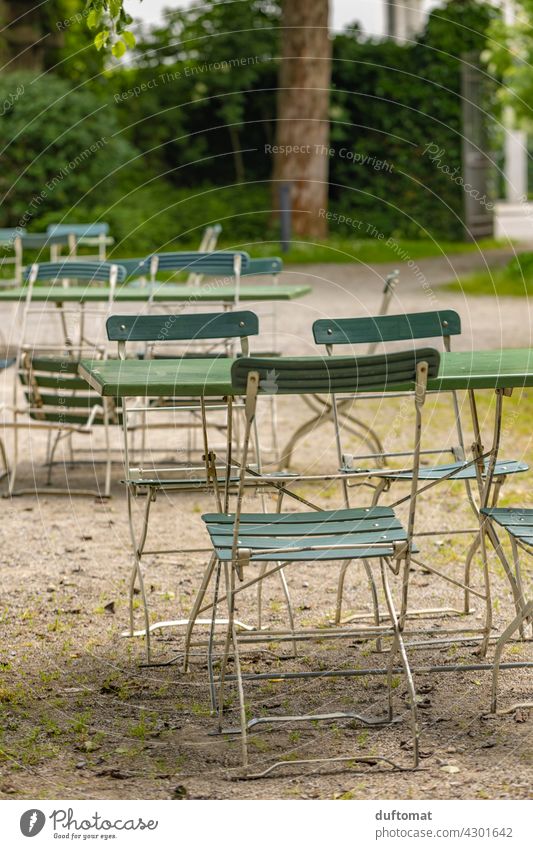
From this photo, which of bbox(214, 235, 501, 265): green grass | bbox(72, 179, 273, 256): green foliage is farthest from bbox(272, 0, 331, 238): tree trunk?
bbox(72, 179, 273, 256): green foliage

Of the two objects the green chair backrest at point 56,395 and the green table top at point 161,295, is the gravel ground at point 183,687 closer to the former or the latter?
the green chair backrest at point 56,395

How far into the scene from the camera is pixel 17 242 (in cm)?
1078

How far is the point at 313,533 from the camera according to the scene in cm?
401

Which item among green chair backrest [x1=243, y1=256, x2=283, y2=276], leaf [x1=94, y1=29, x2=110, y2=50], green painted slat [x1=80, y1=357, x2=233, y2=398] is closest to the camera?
green painted slat [x1=80, y1=357, x2=233, y2=398]

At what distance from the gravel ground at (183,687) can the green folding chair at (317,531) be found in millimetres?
87

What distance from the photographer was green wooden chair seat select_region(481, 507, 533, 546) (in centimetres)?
408

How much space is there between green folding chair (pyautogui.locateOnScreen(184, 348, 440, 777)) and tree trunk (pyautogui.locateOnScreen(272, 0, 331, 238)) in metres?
14.5

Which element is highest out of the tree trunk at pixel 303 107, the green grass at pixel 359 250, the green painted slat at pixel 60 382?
the tree trunk at pixel 303 107

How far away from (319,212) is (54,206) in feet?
13.5

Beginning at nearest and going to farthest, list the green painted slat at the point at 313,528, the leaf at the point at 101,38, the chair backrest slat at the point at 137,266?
1. the green painted slat at the point at 313,528
2. the leaf at the point at 101,38
3. the chair backrest slat at the point at 137,266

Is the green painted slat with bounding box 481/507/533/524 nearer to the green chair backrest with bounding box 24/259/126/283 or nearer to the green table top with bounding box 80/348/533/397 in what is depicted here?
the green table top with bounding box 80/348/533/397

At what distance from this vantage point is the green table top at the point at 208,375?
4.18 metres

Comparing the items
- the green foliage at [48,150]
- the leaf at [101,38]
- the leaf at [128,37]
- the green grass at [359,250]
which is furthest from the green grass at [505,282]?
the leaf at [101,38]

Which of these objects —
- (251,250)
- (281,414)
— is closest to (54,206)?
(251,250)
